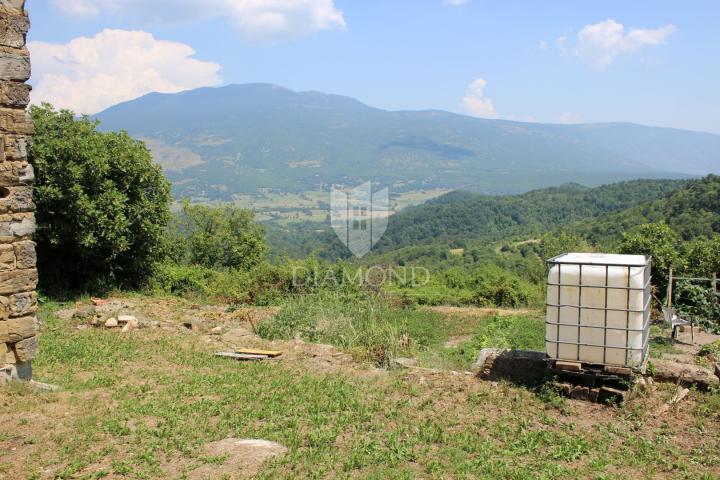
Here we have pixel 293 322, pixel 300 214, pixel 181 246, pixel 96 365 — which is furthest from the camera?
pixel 300 214

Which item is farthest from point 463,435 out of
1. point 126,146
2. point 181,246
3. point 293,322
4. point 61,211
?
point 181,246

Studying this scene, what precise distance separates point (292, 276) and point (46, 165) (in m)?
7.31

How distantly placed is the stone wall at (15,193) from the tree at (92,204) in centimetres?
704

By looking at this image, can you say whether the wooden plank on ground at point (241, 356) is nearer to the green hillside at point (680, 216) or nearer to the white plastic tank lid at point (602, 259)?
the white plastic tank lid at point (602, 259)

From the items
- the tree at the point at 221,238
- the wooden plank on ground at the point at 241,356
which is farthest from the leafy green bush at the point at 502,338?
the tree at the point at 221,238

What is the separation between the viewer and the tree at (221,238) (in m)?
24.6

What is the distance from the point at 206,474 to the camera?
465cm

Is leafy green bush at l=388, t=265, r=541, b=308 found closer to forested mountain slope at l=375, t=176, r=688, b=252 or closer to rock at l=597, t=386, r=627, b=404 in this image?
rock at l=597, t=386, r=627, b=404

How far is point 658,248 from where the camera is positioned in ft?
57.7

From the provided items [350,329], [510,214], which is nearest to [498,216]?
[510,214]

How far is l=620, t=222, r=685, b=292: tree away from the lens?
17172 millimetres

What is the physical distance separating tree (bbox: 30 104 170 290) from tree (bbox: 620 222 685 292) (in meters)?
15.2

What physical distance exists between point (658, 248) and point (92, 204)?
17.1 m

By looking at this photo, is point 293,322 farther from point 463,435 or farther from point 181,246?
point 181,246
